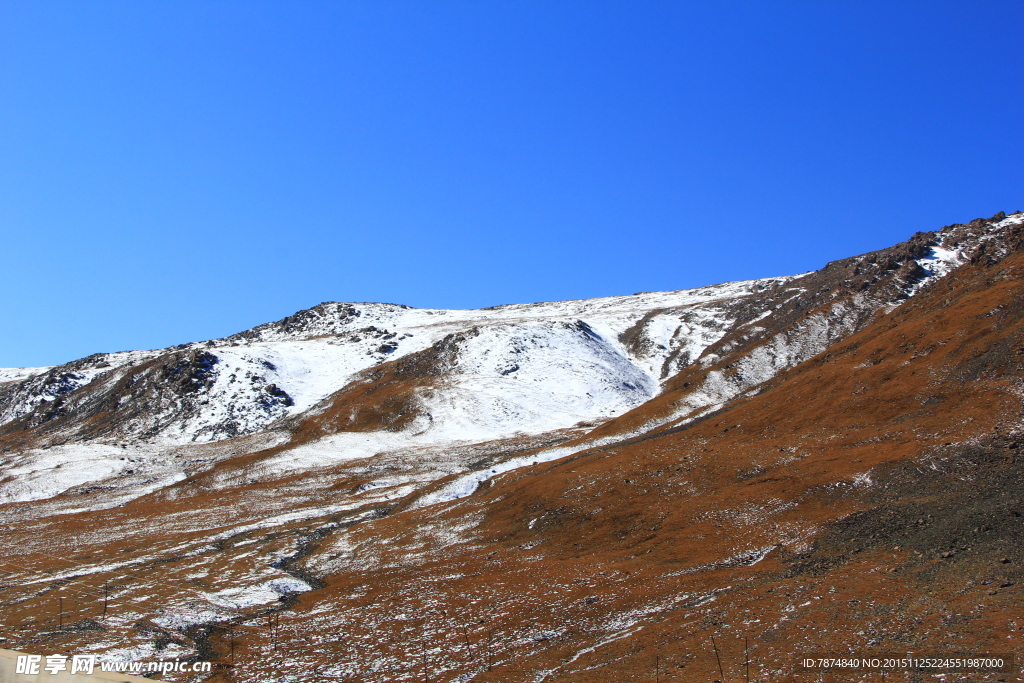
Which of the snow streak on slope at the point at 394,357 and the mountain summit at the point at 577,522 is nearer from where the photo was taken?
the mountain summit at the point at 577,522

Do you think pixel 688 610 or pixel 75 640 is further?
pixel 75 640

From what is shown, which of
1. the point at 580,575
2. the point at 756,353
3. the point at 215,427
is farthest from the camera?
the point at 215,427

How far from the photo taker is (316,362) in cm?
15162

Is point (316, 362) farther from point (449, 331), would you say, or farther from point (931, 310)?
point (931, 310)

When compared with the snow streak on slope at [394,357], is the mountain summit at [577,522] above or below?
below

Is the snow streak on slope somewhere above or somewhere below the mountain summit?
above

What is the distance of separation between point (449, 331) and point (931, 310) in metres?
116

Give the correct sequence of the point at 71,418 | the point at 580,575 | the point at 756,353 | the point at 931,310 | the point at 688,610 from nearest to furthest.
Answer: the point at 688,610 → the point at 580,575 → the point at 931,310 → the point at 756,353 → the point at 71,418

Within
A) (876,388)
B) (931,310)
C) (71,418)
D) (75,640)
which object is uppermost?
(71,418)

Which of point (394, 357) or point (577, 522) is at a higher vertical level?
point (394, 357)

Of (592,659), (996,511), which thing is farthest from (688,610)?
(996,511)

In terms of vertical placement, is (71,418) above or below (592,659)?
above

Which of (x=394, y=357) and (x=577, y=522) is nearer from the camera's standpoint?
(x=577, y=522)

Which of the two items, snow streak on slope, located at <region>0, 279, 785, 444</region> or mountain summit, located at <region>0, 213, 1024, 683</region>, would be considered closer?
mountain summit, located at <region>0, 213, 1024, 683</region>
